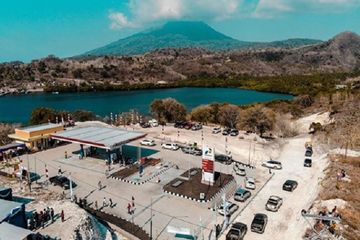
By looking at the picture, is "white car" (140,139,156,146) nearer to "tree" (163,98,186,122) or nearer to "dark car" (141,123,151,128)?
"dark car" (141,123,151,128)

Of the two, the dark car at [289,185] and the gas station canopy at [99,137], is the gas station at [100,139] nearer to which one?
the gas station canopy at [99,137]

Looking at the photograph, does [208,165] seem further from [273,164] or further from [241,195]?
Result: [273,164]

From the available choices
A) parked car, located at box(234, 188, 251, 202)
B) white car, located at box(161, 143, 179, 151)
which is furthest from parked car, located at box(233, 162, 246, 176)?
white car, located at box(161, 143, 179, 151)

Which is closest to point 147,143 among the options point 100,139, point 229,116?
point 100,139

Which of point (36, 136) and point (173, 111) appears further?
point (173, 111)

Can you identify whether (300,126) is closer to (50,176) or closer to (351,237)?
(351,237)

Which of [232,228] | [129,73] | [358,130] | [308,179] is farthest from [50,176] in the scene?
[129,73]
